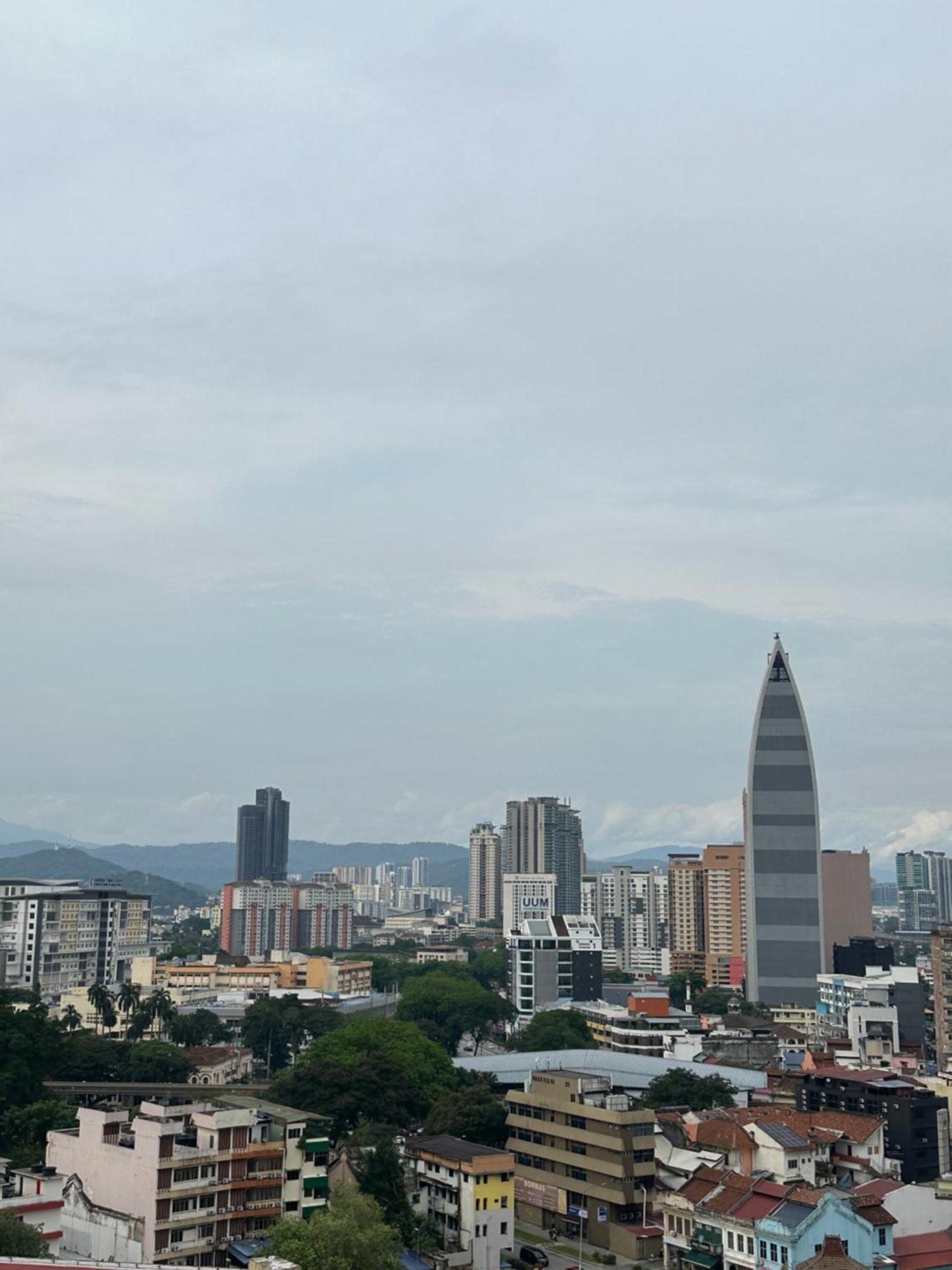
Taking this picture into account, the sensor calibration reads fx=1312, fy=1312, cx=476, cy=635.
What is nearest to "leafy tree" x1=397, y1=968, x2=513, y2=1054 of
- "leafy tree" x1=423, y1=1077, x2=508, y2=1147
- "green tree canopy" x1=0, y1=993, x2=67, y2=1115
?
"green tree canopy" x1=0, y1=993, x2=67, y2=1115

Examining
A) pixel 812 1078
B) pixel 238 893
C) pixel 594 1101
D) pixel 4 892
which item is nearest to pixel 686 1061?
pixel 812 1078

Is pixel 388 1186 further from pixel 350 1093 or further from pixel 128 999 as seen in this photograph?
pixel 128 999

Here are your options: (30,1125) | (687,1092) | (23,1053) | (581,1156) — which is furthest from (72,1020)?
(581,1156)

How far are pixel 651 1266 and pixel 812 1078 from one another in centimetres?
1578

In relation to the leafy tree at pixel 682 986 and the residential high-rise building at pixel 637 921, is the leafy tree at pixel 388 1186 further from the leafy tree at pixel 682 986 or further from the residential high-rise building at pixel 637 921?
the residential high-rise building at pixel 637 921

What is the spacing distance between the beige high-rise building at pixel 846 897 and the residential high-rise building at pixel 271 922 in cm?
7927

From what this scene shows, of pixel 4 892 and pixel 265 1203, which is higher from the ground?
pixel 4 892

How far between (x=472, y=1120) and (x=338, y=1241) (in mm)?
18784

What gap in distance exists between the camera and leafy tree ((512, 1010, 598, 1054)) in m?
77.9

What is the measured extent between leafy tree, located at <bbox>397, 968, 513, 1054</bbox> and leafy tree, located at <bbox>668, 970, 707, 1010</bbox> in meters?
20.9

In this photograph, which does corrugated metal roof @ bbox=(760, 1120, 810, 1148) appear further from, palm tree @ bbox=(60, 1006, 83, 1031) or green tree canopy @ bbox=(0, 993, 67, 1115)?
palm tree @ bbox=(60, 1006, 83, 1031)

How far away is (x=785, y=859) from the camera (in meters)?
109

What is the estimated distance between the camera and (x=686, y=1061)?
70125mm

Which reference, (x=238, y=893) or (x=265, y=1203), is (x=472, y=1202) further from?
(x=238, y=893)
